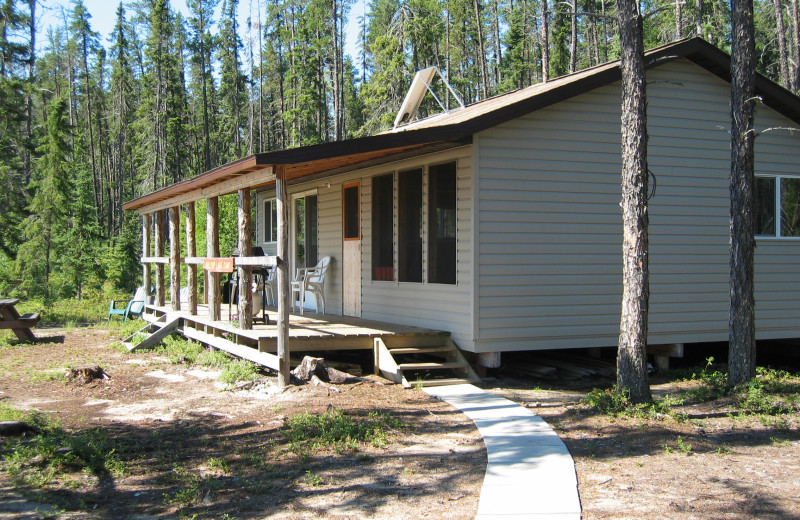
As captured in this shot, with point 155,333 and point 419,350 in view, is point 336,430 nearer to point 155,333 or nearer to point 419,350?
point 419,350

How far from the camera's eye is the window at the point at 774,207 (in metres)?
10.4

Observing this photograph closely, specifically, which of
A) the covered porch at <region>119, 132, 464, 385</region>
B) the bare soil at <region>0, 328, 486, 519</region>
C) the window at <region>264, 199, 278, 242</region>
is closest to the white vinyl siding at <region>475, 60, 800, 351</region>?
the covered porch at <region>119, 132, 464, 385</region>

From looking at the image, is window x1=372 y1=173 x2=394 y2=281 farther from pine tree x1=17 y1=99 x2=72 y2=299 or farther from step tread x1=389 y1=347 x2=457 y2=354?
pine tree x1=17 y1=99 x2=72 y2=299

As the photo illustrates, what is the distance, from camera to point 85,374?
8.89 meters

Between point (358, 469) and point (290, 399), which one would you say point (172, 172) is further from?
point (358, 469)

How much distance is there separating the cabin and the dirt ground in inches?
52.3

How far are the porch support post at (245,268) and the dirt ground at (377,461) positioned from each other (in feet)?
4.53

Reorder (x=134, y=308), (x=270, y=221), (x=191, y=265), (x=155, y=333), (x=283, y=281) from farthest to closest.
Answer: (x=134, y=308), (x=270, y=221), (x=155, y=333), (x=191, y=265), (x=283, y=281)

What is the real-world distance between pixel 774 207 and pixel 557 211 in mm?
3828

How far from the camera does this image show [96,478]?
5.08m

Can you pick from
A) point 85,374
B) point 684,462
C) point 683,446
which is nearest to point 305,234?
point 85,374

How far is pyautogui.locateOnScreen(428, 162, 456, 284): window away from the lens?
9023 mm

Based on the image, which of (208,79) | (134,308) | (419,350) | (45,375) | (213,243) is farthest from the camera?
(208,79)

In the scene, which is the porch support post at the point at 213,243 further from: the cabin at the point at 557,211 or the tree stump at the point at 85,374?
the tree stump at the point at 85,374
